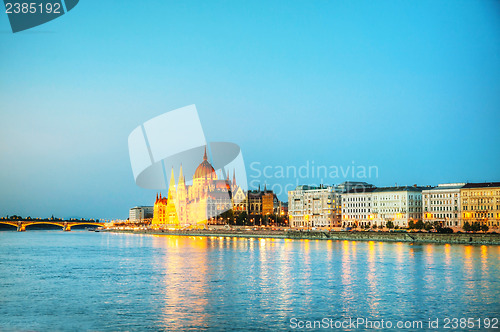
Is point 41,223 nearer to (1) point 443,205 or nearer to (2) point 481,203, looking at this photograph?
(1) point 443,205

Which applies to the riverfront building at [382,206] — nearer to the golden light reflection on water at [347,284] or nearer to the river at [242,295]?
the golden light reflection on water at [347,284]

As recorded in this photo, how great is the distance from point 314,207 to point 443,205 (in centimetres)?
2876

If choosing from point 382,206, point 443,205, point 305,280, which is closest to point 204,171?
point 382,206

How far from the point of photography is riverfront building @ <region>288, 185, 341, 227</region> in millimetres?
100000

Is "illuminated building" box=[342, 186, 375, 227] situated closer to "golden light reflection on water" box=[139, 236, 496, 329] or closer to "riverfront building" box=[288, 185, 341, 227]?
"riverfront building" box=[288, 185, 341, 227]

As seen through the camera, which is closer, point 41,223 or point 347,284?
point 347,284

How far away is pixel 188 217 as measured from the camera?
140000mm

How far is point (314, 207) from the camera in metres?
104

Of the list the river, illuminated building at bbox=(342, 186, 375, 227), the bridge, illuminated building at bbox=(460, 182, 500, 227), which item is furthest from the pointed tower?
the river

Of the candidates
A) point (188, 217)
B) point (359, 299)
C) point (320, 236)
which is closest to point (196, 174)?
point (188, 217)

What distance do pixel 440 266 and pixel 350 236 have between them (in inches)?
1622

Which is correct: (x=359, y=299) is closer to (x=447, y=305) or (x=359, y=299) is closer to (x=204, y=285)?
(x=447, y=305)

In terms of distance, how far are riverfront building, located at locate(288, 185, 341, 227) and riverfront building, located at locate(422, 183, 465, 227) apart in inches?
794

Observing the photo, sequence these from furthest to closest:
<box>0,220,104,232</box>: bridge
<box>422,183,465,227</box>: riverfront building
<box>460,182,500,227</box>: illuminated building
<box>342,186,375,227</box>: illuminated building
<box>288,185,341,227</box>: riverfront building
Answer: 1. <box>0,220,104,232</box>: bridge
2. <box>288,185,341,227</box>: riverfront building
3. <box>342,186,375,227</box>: illuminated building
4. <box>422,183,465,227</box>: riverfront building
5. <box>460,182,500,227</box>: illuminated building
